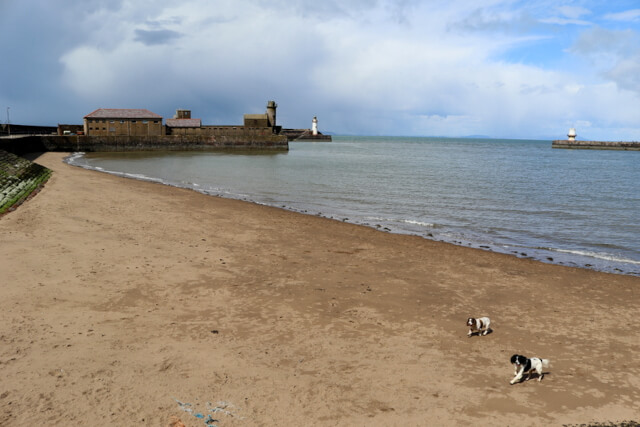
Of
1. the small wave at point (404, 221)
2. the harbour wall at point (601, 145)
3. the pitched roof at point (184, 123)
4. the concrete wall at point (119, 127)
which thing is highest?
the pitched roof at point (184, 123)

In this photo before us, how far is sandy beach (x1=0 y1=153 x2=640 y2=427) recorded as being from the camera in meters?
4.98

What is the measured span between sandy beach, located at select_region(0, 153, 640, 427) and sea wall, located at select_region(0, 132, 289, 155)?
52.8 meters

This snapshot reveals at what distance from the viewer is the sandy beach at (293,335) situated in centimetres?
498

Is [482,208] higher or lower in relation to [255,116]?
lower

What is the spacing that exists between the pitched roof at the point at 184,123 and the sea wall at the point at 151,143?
25.0 ft

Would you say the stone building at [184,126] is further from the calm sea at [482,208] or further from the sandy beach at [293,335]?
the sandy beach at [293,335]

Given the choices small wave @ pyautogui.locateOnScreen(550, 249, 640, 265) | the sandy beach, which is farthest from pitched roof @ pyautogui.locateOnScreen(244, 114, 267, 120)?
small wave @ pyautogui.locateOnScreen(550, 249, 640, 265)

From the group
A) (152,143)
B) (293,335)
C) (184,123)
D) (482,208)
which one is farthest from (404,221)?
(184,123)

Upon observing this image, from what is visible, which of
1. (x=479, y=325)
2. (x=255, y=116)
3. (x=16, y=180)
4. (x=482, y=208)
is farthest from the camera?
(x=255, y=116)

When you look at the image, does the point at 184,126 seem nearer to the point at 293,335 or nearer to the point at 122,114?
the point at 122,114

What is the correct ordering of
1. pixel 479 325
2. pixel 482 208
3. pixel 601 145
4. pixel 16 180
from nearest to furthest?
Result: 1. pixel 479 325
2. pixel 16 180
3. pixel 482 208
4. pixel 601 145

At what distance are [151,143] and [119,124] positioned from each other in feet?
23.6

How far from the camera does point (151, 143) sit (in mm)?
77625

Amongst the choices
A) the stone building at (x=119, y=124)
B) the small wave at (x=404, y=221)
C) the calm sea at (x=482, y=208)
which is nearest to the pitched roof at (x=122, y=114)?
the stone building at (x=119, y=124)
